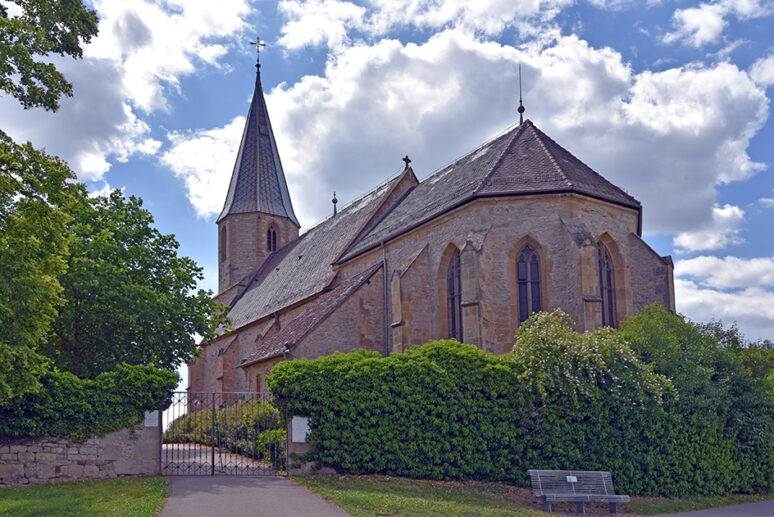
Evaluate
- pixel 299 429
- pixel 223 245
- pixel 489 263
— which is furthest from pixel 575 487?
pixel 223 245

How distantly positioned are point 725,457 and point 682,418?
160cm

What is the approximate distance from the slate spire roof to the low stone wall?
109 ft

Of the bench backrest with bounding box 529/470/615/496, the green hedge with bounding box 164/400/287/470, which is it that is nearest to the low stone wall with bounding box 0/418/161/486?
the green hedge with bounding box 164/400/287/470

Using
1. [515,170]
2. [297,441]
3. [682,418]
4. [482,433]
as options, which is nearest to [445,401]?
→ [482,433]

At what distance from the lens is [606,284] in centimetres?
2284

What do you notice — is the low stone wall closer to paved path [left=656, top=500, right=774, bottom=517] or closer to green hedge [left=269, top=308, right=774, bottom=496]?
green hedge [left=269, top=308, right=774, bottom=496]

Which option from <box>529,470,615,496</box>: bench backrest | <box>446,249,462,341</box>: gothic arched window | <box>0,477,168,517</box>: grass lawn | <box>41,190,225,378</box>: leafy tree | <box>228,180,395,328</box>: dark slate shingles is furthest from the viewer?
<box>228,180,395,328</box>: dark slate shingles

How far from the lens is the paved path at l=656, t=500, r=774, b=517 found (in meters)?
15.0

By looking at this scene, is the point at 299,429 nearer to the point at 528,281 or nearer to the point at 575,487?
the point at 575,487

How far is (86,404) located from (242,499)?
446cm

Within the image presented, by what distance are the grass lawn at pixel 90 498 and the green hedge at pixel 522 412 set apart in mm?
3619

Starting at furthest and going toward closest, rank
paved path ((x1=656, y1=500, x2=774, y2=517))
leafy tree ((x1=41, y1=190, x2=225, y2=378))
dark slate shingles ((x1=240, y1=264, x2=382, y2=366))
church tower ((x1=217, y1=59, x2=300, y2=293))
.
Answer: church tower ((x1=217, y1=59, x2=300, y2=293))
dark slate shingles ((x1=240, y1=264, x2=382, y2=366))
leafy tree ((x1=41, y1=190, x2=225, y2=378))
paved path ((x1=656, y1=500, x2=774, y2=517))

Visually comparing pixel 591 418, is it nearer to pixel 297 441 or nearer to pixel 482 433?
pixel 482 433

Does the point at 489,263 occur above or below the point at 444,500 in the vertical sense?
above
